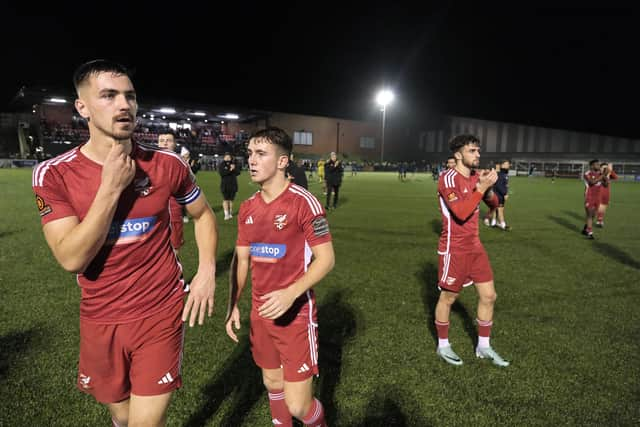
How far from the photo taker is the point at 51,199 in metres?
1.78

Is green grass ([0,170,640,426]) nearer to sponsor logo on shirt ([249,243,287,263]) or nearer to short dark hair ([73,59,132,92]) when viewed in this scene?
sponsor logo on shirt ([249,243,287,263])

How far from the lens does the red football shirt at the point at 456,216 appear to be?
390 centimetres

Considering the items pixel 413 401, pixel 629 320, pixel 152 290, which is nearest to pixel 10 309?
pixel 152 290

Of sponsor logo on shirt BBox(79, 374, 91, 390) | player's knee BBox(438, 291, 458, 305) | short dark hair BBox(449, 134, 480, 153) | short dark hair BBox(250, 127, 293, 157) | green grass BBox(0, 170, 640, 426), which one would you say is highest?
short dark hair BBox(449, 134, 480, 153)

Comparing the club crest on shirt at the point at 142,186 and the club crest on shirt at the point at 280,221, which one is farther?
the club crest on shirt at the point at 280,221

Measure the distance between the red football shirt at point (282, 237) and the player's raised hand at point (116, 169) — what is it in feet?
3.53

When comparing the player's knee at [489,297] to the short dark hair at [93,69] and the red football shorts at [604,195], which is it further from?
the red football shorts at [604,195]

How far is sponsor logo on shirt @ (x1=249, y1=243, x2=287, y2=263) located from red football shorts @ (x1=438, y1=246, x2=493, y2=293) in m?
2.28

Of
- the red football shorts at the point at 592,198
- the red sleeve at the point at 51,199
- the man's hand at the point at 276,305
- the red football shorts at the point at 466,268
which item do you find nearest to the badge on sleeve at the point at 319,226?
the man's hand at the point at 276,305

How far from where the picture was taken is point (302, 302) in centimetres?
249

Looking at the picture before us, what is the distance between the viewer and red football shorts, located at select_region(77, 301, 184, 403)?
1.95 metres

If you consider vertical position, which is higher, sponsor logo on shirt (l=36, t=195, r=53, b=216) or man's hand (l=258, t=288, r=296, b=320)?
sponsor logo on shirt (l=36, t=195, r=53, b=216)

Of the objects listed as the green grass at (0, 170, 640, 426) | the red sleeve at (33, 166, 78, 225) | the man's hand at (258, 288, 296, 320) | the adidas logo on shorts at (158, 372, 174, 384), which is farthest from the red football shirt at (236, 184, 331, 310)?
the green grass at (0, 170, 640, 426)

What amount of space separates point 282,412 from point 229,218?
1070 centimetres
